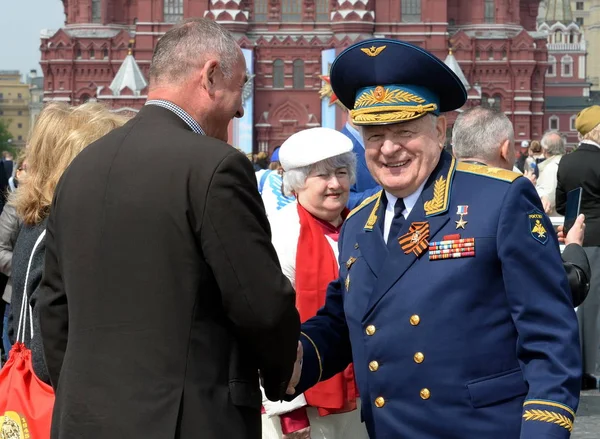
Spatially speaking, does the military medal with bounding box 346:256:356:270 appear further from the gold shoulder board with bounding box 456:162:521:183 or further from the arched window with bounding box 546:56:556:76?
the arched window with bounding box 546:56:556:76

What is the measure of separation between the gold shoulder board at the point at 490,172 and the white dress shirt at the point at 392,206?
114mm

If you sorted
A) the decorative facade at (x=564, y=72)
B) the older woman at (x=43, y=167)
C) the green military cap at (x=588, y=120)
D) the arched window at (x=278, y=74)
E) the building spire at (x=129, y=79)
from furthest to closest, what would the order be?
the decorative facade at (x=564, y=72), the arched window at (x=278, y=74), the building spire at (x=129, y=79), the green military cap at (x=588, y=120), the older woman at (x=43, y=167)

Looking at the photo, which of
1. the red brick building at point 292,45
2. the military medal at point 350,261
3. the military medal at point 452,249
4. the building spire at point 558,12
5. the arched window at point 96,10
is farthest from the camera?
the building spire at point 558,12

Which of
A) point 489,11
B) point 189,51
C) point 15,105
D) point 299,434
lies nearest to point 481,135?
point 299,434

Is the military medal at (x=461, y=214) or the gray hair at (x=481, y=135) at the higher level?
the gray hair at (x=481, y=135)

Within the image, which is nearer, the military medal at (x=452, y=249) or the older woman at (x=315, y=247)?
the military medal at (x=452, y=249)

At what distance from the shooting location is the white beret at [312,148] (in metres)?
4.44

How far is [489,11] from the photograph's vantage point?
193ft

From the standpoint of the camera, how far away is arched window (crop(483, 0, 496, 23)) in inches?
2311

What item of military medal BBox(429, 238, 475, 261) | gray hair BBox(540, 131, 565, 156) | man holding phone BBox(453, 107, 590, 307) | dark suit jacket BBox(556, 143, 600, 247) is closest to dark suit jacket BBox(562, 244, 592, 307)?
man holding phone BBox(453, 107, 590, 307)

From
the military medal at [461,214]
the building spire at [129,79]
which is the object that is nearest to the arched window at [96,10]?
the building spire at [129,79]

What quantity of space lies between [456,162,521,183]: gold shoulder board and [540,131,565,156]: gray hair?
22.8 ft

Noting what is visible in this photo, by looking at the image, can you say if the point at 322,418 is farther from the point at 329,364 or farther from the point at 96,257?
the point at 96,257

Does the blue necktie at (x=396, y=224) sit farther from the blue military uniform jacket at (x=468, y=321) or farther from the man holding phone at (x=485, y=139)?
the man holding phone at (x=485, y=139)
